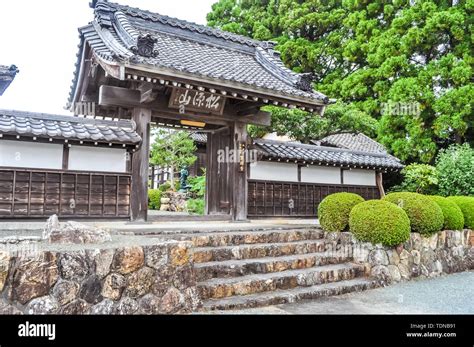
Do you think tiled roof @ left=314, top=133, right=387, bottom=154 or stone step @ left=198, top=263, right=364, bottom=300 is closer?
stone step @ left=198, top=263, right=364, bottom=300

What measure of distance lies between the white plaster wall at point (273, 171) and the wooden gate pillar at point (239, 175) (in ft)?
1.71

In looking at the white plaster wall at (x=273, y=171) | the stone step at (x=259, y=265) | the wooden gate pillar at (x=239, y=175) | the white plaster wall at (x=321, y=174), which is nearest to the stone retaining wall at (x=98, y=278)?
the stone step at (x=259, y=265)

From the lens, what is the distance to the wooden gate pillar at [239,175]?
34.6 feet

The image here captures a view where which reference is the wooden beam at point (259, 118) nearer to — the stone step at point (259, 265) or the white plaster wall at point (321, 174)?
the white plaster wall at point (321, 174)

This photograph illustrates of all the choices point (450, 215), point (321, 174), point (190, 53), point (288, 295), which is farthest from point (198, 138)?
point (288, 295)

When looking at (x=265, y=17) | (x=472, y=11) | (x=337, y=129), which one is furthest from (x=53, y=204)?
(x=265, y=17)

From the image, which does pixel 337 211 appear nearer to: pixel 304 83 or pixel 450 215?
pixel 450 215

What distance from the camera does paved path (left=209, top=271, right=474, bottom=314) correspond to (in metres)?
5.56

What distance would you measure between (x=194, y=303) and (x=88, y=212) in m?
4.48

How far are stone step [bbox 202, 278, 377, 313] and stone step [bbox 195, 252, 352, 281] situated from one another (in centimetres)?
53

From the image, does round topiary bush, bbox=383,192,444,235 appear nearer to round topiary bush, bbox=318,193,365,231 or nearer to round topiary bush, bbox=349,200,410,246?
round topiary bush, bbox=349,200,410,246

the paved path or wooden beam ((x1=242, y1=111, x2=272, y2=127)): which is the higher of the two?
wooden beam ((x1=242, y1=111, x2=272, y2=127))

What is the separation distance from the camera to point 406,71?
673 inches

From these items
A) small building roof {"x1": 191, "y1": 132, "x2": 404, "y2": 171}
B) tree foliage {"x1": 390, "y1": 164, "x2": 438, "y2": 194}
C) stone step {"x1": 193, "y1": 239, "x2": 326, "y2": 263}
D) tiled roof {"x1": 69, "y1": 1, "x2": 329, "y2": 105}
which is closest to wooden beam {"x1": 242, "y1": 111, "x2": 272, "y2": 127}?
small building roof {"x1": 191, "y1": 132, "x2": 404, "y2": 171}
